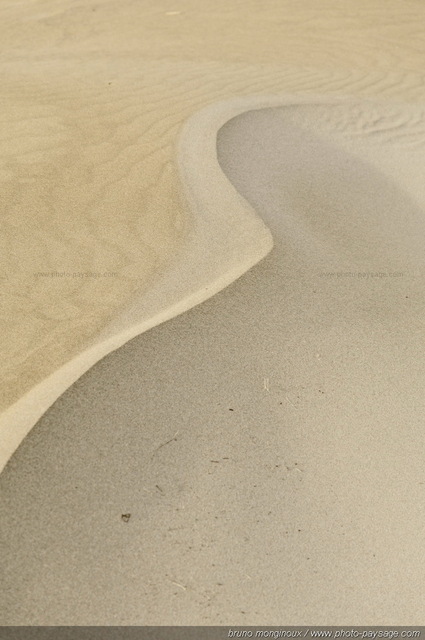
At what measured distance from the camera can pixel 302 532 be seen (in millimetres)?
2400

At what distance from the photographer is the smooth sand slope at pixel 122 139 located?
11.8 feet

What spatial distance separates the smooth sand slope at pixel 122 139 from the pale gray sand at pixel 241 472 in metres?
0.21

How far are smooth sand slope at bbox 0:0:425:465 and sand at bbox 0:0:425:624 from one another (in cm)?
2

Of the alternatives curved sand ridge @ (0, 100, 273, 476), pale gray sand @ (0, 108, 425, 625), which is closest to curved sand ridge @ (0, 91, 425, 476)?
curved sand ridge @ (0, 100, 273, 476)

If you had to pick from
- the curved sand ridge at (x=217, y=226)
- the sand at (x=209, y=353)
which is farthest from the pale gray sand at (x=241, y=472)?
the curved sand ridge at (x=217, y=226)

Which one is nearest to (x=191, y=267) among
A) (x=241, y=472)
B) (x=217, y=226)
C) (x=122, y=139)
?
(x=217, y=226)

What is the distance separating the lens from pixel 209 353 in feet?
10.1

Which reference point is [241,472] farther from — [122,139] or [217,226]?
[122,139]

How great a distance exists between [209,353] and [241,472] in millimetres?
646

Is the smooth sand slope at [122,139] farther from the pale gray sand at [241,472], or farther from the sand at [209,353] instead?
the pale gray sand at [241,472]

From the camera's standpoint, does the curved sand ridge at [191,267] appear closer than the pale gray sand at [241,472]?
No

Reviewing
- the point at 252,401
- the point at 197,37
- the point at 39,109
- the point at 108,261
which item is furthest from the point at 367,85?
the point at 252,401

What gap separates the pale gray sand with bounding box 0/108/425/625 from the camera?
2.17 m

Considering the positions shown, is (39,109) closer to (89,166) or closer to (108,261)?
(89,166)
